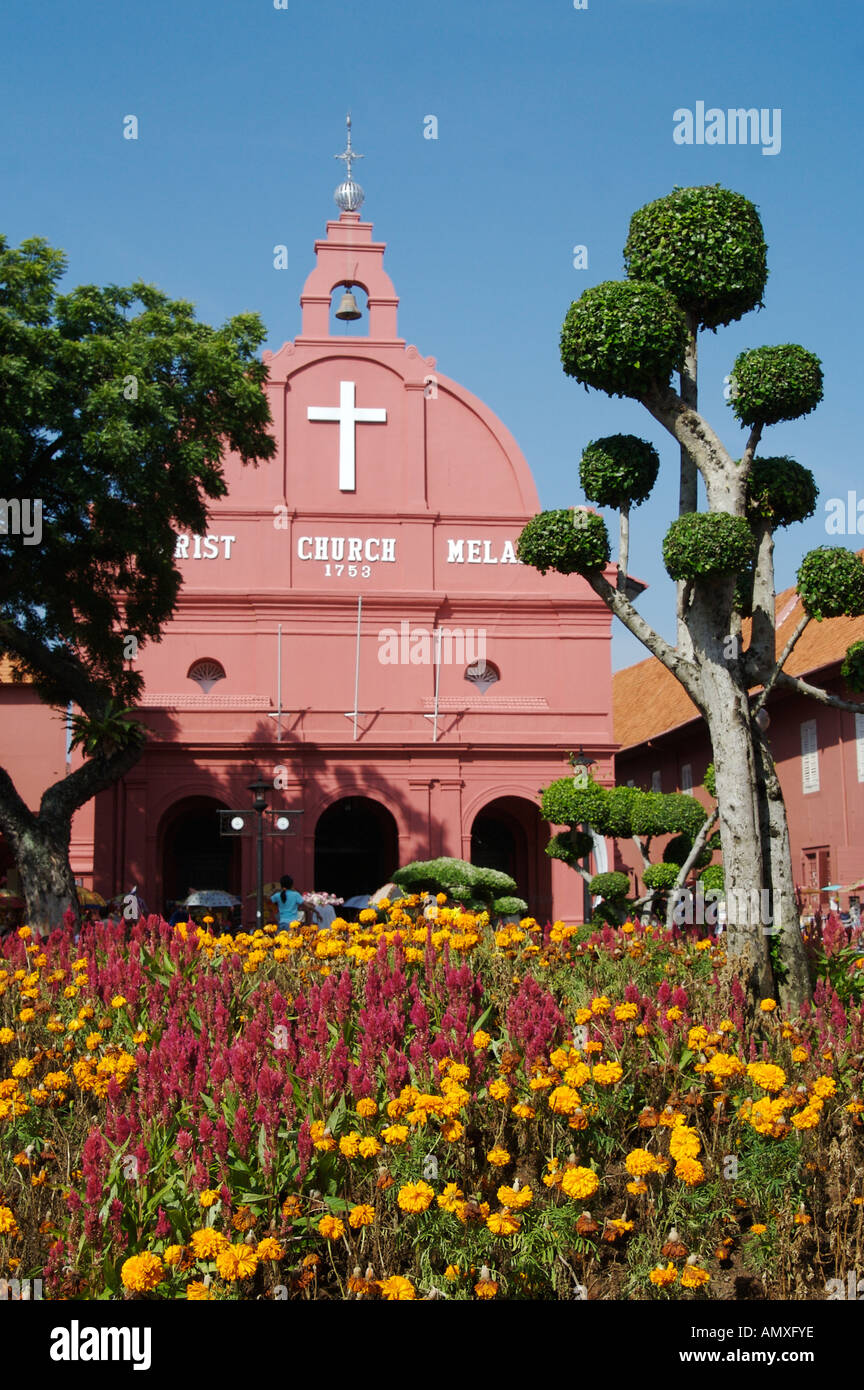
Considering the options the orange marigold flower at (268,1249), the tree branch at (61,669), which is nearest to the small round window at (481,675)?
the tree branch at (61,669)

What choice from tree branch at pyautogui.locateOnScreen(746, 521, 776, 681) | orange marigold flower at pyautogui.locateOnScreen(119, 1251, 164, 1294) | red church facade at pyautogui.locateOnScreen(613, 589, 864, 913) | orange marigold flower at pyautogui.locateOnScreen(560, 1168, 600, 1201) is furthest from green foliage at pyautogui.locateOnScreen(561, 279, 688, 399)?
red church facade at pyautogui.locateOnScreen(613, 589, 864, 913)

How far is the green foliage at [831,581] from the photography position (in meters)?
8.99

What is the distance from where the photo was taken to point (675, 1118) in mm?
4516

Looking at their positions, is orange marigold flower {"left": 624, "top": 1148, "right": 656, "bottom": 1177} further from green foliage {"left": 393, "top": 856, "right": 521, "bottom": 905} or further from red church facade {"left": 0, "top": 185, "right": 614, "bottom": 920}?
red church facade {"left": 0, "top": 185, "right": 614, "bottom": 920}

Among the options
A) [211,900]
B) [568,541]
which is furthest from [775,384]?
[211,900]

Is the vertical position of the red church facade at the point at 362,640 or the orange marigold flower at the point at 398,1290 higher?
the red church facade at the point at 362,640

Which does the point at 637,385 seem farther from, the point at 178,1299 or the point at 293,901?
the point at 293,901

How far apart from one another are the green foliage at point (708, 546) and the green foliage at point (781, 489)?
683 mm

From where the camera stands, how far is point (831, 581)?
9000 millimetres

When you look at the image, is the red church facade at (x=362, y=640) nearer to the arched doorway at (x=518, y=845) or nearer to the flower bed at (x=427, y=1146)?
the arched doorway at (x=518, y=845)

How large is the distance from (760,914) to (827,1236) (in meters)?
3.41

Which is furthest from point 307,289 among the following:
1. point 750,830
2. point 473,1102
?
point 473,1102

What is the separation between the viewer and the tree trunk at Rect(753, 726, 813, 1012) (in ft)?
25.8

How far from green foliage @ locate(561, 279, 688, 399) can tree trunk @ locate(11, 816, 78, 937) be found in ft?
34.1
